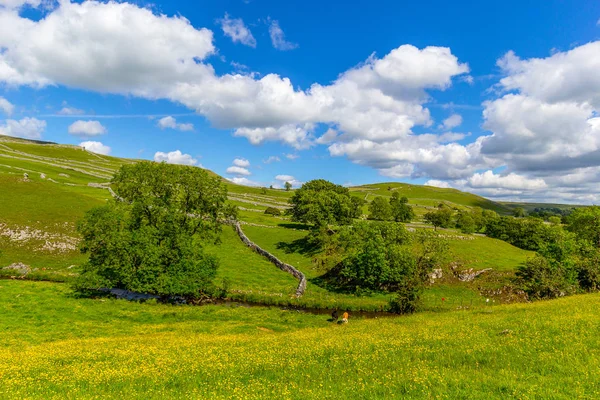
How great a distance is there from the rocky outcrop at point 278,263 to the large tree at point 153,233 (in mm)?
15597

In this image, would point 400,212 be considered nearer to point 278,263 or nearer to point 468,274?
point 468,274

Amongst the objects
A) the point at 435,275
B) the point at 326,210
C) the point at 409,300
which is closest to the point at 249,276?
the point at 409,300

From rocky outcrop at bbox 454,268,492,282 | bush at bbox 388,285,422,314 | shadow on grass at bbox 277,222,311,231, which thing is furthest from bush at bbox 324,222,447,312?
shadow on grass at bbox 277,222,311,231

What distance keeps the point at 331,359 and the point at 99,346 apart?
18.1m

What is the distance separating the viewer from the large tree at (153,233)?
43.3 meters

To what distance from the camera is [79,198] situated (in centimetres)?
8394

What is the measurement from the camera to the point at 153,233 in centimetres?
4647

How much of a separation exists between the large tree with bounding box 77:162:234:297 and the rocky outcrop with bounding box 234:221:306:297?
51.2 feet

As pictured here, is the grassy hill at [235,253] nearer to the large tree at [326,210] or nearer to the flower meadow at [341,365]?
the large tree at [326,210]

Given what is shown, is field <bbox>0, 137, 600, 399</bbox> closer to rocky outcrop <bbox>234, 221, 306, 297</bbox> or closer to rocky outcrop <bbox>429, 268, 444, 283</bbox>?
rocky outcrop <bbox>234, 221, 306, 297</bbox>

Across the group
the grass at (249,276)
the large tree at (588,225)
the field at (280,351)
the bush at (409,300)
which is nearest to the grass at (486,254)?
the field at (280,351)

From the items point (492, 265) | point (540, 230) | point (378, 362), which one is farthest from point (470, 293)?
point (540, 230)

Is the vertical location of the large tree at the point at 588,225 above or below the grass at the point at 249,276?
above

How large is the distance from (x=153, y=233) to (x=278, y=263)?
88.0 ft
